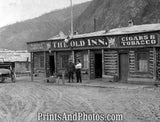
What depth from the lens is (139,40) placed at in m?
20.1

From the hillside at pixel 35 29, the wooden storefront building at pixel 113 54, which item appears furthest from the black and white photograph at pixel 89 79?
Result: the hillside at pixel 35 29

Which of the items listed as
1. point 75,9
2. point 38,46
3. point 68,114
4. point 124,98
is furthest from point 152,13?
point 75,9

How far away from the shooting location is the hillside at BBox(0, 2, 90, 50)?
4835 inches

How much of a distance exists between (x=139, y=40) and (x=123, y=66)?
2.80 metres

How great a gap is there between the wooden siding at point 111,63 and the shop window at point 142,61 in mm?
2066

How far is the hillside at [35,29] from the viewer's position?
123 metres

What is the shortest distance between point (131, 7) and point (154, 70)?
43.1 meters

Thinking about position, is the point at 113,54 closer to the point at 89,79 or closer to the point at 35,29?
the point at 89,79

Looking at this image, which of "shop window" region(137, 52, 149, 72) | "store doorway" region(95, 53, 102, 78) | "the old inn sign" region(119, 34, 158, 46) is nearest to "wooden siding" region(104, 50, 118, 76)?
"the old inn sign" region(119, 34, 158, 46)

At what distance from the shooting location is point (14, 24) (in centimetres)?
14938

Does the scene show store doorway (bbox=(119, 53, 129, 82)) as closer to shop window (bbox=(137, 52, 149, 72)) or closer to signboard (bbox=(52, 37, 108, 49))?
shop window (bbox=(137, 52, 149, 72))

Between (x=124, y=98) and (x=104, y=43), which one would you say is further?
(x=104, y=43)

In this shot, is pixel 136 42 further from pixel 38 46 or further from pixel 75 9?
pixel 75 9

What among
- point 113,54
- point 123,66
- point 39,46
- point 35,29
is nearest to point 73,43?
point 113,54
